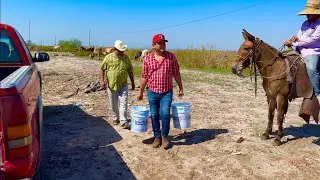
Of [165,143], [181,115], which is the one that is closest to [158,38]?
[181,115]

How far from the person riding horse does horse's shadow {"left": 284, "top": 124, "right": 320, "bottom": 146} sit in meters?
1.19

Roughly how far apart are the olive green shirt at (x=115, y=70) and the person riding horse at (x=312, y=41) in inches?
125

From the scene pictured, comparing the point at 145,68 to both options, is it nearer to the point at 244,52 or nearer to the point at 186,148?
the point at 186,148

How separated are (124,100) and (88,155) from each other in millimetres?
1648

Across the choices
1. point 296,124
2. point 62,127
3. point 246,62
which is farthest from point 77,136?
point 296,124

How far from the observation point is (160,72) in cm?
570

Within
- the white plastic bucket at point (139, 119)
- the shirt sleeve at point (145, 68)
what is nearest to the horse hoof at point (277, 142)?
the white plastic bucket at point (139, 119)

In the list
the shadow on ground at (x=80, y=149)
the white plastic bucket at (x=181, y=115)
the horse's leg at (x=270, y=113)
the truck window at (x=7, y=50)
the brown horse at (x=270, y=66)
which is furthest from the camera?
the horse's leg at (x=270, y=113)

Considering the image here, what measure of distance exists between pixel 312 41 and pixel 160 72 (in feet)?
8.06

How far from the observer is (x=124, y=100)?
7027 mm

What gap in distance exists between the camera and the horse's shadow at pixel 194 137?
6363 mm

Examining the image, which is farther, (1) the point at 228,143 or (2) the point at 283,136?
(2) the point at 283,136

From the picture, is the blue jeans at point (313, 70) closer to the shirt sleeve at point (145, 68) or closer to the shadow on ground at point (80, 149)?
the shirt sleeve at point (145, 68)

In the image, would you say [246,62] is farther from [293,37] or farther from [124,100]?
[124,100]
